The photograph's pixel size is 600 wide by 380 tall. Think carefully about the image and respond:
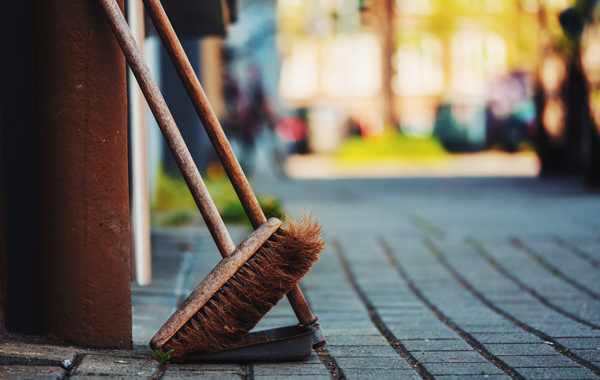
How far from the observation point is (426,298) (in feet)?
15.5

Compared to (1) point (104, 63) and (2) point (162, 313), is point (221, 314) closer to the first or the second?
(1) point (104, 63)

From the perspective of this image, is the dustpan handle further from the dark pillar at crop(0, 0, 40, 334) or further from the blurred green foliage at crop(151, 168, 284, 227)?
the blurred green foliage at crop(151, 168, 284, 227)

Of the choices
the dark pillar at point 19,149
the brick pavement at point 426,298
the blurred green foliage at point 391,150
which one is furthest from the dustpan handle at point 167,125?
the blurred green foliage at point 391,150

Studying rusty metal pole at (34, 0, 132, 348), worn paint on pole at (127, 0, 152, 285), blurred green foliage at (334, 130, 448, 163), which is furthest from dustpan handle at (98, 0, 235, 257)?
blurred green foliage at (334, 130, 448, 163)

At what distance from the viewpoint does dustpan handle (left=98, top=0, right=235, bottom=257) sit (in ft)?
9.95

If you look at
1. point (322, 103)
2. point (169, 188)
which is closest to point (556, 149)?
point (169, 188)

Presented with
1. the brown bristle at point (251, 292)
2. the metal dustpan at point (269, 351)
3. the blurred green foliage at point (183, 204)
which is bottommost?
the blurred green foliage at point (183, 204)

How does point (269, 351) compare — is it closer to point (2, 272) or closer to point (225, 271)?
point (225, 271)

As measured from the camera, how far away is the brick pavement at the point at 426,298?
3.07m

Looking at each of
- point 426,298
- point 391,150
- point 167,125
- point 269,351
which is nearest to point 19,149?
point 167,125

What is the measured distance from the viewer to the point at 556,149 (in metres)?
13.4

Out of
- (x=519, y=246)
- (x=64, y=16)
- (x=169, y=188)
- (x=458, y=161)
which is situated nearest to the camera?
(x=64, y=16)

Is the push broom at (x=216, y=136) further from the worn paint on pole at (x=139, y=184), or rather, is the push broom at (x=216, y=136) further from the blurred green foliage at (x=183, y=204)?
the blurred green foliage at (x=183, y=204)

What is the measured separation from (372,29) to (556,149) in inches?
823
